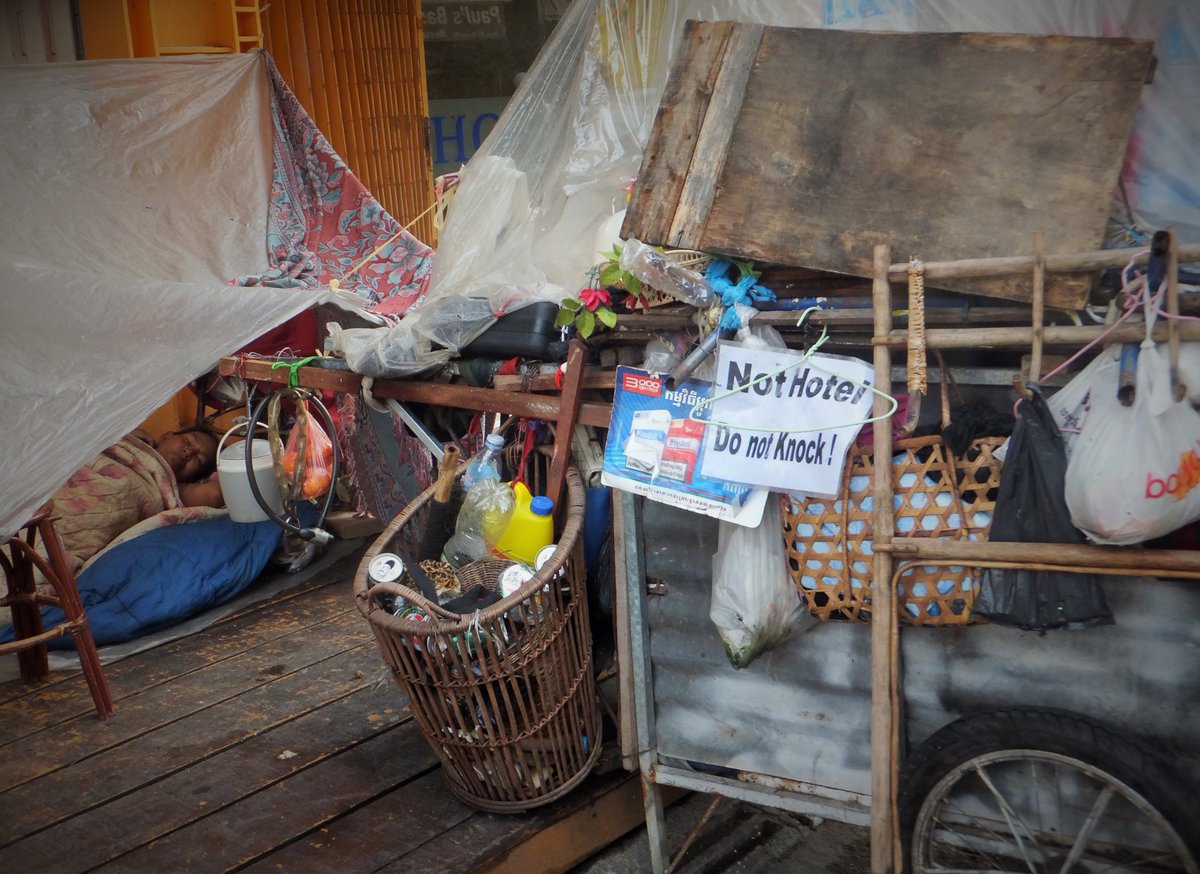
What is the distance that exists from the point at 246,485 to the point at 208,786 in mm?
1962

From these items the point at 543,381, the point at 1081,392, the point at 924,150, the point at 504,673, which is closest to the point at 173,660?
the point at 504,673

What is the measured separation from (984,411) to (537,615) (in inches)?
48.6

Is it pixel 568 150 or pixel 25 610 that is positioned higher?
pixel 568 150

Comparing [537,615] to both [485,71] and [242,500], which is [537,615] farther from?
[485,71]

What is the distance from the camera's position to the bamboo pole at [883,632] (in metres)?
2.10

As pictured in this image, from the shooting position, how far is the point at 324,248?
488 cm

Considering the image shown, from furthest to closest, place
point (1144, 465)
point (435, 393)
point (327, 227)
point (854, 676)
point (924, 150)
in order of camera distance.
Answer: point (327, 227), point (435, 393), point (854, 676), point (924, 150), point (1144, 465)

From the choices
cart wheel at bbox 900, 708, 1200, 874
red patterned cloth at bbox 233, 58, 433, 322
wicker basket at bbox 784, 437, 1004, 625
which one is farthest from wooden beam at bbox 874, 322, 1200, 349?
red patterned cloth at bbox 233, 58, 433, 322

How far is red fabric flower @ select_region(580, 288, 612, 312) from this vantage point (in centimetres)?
271

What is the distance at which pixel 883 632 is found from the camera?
2.15 meters

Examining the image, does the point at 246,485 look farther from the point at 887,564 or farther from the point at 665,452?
the point at 887,564

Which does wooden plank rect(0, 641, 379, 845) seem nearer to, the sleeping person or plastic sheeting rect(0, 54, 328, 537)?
plastic sheeting rect(0, 54, 328, 537)

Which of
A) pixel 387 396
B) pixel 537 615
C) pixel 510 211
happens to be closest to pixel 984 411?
pixel 537 615

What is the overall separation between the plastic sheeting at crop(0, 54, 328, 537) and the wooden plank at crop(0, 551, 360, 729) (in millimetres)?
1340
